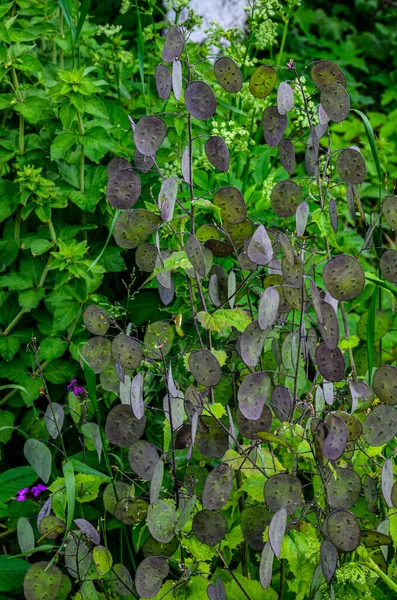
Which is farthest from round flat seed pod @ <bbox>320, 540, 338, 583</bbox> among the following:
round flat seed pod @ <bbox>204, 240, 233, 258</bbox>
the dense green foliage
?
round flat seed pod @ <bbox>204, 240, 233, 258</bbox>

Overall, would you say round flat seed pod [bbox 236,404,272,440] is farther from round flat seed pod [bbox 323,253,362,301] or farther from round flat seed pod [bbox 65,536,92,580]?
round flat seed pod [bbox 65,536,92,580]

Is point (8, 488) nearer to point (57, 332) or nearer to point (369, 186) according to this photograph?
point (57, 332)

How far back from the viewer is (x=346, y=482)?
1.35 m

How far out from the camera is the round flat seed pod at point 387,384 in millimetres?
1401

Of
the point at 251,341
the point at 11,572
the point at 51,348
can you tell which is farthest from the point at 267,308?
the point at 51,348

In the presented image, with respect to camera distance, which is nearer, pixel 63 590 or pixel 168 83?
pixel 168 83

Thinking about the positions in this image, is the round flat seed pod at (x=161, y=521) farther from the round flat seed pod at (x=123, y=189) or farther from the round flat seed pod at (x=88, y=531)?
the round flat seed pod at (x=123, y=189)

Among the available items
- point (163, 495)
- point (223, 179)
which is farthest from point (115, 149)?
point (163, 495)

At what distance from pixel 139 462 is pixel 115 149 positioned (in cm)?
113

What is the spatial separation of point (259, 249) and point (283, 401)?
1.04 feet

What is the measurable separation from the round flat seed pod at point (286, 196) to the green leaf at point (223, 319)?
0.20 m

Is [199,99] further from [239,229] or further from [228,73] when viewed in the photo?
[239,229]

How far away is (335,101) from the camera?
1.38 meters

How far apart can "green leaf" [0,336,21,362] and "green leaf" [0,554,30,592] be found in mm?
610
